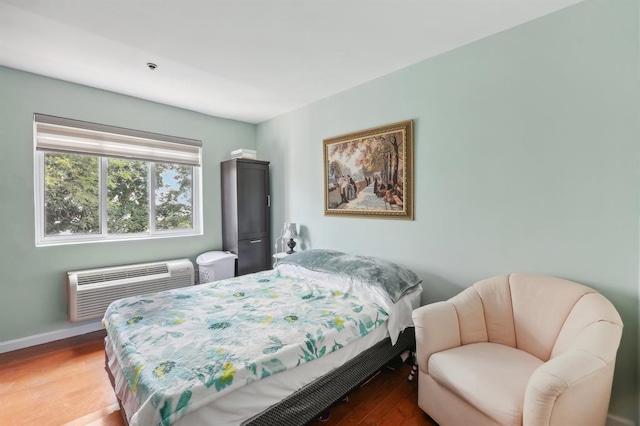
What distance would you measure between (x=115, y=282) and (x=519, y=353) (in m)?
3.66

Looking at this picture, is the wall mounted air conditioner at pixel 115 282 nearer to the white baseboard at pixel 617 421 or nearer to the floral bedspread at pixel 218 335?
the floral bedspread at pixel 218 335

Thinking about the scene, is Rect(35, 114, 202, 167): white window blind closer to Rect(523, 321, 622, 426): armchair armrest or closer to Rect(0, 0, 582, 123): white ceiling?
Rect(0, 0, 582, 123): white ceiling

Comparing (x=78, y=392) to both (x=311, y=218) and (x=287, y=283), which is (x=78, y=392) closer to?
(x=287, y=283)

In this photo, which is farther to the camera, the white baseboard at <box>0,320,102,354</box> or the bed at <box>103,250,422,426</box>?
the white baseboard at <box>0,320,102,354</box>

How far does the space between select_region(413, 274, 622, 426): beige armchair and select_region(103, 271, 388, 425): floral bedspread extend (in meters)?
0.48

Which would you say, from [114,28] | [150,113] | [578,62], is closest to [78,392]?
[114,28]

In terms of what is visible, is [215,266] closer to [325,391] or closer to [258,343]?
[258,343]

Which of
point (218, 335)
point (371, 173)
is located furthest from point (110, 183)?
point (371, 173)

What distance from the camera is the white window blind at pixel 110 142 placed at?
9.13 feet

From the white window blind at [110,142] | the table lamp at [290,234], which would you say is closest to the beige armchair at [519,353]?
the table lamp at [290,234]

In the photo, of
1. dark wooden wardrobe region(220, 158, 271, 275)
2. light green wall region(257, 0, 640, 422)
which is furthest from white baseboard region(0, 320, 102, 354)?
light green wall region(257, 0, 640, 422)

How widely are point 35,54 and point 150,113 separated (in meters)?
1.11

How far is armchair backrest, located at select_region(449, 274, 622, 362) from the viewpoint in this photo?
60.3 inches

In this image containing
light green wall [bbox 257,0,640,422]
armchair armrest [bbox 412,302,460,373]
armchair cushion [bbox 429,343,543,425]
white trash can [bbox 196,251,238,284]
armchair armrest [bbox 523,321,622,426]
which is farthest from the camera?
white trash can [bbox 196,251,238,284]
